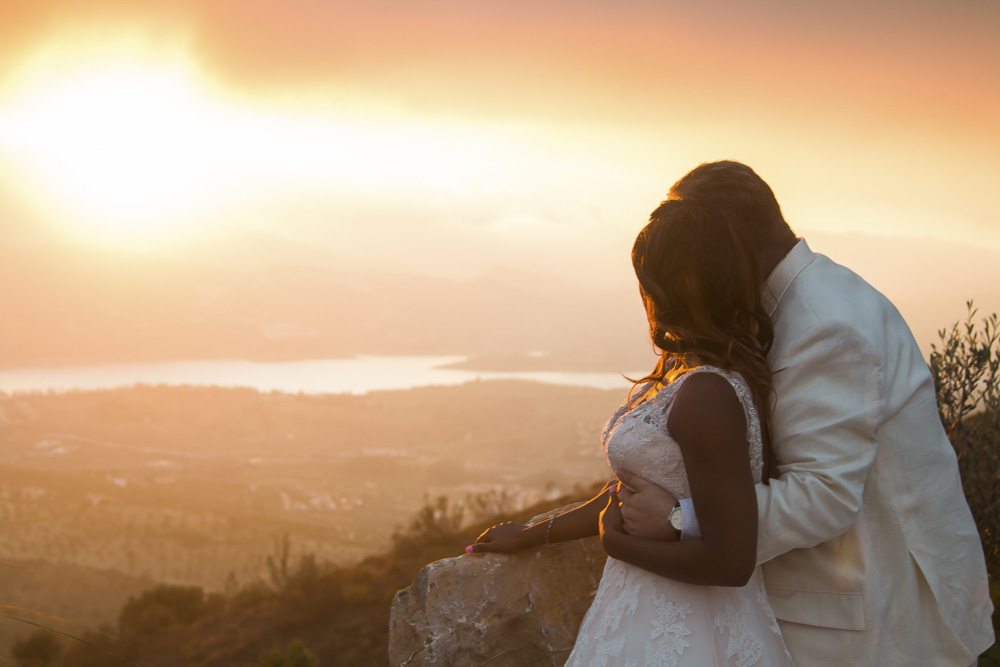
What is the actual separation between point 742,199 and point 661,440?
76cm

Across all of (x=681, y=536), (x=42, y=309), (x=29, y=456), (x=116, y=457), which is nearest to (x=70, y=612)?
(x=681, y=536)

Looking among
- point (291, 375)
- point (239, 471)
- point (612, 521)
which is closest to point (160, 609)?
point (612, 521)

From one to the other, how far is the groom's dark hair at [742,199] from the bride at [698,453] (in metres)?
0.05

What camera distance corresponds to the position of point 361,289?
257 feet

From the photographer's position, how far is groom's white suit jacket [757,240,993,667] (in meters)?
1.85

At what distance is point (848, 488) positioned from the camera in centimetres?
182

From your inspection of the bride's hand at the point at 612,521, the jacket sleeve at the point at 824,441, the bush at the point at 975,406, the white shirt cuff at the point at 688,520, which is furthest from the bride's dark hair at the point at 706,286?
the bush at the point at 975,406

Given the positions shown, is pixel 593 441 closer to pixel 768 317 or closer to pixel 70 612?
pixel 70 612

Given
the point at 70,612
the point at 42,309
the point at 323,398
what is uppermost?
the point at 42,309

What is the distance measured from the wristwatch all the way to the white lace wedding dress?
5 centimetres

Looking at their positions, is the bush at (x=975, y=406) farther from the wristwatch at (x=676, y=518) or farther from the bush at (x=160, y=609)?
the bush at (x=160, y=609)

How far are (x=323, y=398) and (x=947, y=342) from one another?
192 ft

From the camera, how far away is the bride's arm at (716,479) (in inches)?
68.1

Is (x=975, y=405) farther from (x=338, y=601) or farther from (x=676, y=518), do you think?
(x=338, y=601)
